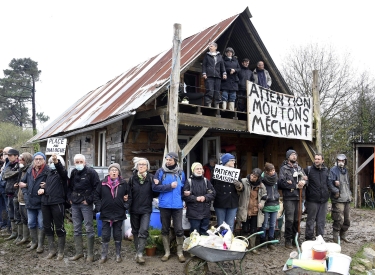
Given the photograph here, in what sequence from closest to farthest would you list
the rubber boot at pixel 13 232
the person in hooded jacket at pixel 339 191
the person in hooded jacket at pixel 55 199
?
the person in hooded jacket at pixel 55 199, the person in hooded jacket at pixel 339 191, the rubber boot at pixel 13 232

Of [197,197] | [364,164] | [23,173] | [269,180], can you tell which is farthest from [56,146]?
[364,164]

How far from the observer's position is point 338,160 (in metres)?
7.33

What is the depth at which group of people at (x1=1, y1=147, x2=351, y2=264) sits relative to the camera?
594cm

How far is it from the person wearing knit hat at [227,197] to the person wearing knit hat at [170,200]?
749mm

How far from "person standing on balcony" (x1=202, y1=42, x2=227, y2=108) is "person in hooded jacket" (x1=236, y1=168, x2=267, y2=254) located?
2.48 metres

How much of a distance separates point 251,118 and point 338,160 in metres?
2.40

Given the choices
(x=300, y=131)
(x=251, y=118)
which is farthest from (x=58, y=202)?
(x=300, y=131)

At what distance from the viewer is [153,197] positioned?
20.1 feet

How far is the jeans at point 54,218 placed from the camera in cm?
608

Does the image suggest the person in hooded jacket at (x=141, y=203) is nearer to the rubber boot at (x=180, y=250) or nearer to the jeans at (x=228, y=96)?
the rubber boot at (x=180, y=250)

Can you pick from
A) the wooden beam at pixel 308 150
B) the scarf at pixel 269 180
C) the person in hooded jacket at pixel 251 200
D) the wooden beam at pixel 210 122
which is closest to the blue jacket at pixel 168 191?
the person in hooded jacket at pixel 251 200

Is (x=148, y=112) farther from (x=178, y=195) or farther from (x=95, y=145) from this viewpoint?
(x=95, y=145)

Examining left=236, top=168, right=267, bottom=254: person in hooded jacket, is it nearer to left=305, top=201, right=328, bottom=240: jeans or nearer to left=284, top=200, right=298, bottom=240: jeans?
left=284, top=200, right=298, bottom=240: jeans

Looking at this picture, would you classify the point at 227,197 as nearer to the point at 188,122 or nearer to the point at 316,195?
the point at 316,195
